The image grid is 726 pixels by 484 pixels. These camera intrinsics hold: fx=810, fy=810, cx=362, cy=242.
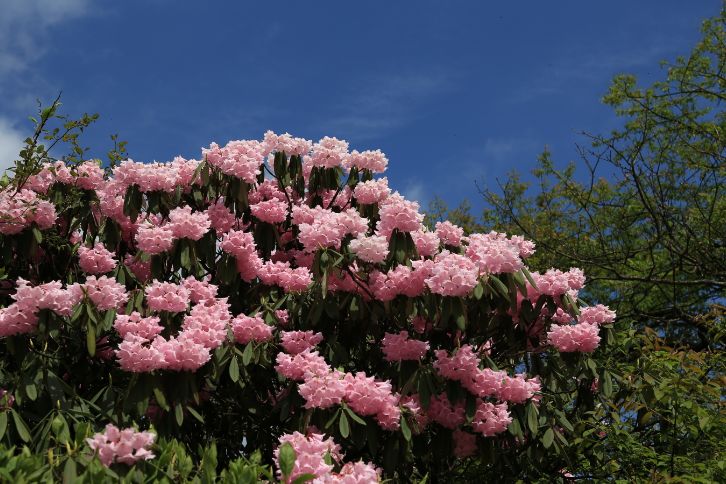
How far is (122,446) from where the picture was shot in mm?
3441

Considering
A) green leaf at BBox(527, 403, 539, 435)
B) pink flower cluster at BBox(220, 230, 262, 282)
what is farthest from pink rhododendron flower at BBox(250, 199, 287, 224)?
green leaf at BBox(527, 403, 539, 435)

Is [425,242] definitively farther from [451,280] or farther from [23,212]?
[23,212]

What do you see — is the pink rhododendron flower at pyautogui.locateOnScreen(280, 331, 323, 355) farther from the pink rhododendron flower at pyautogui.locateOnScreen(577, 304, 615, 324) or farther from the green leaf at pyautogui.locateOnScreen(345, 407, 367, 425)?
the pink rhododendron flower at pyautogui.locateOnScreen(577, 304, 615, 324)

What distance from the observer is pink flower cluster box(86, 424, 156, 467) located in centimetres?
344

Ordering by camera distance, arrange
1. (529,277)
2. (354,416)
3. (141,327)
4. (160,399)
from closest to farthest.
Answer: (160,399) < (354,416) < (141,327) < (529,277)

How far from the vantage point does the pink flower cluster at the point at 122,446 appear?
11.3ft

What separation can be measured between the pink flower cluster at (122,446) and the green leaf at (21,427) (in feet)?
3.39

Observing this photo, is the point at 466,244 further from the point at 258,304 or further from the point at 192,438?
the point at 192,438

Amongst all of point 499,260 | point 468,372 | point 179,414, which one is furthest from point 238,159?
point 468,372

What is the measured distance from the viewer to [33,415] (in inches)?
184

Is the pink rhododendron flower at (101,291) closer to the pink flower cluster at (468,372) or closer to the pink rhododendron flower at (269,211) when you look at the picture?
the pink rhododendron flower at (269,211)

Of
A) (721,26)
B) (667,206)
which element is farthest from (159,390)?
(721,26)

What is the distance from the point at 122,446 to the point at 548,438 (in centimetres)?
309

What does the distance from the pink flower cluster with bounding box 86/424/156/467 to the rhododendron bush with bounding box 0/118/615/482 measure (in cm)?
61
